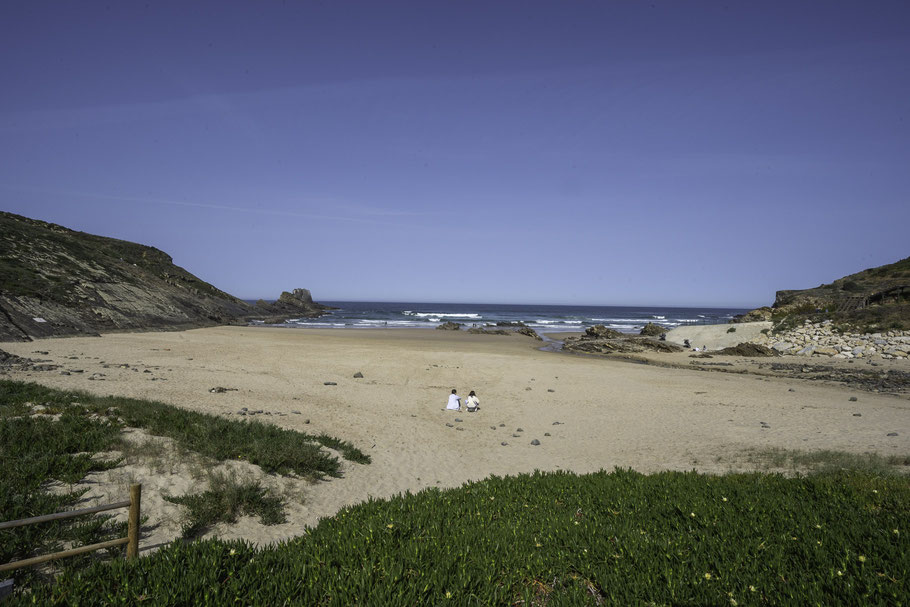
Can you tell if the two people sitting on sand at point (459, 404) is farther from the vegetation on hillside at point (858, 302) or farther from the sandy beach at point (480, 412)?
the vegetation on hillside at point (858, 302)

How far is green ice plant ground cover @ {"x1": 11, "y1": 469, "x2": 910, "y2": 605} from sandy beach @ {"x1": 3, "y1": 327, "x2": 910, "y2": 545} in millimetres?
2570

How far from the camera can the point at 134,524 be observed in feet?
16.2

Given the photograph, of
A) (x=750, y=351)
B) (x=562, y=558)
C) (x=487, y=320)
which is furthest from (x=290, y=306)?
(x=562, y=558)

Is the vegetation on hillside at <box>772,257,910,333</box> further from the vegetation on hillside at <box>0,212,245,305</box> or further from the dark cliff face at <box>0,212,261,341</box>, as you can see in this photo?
the vegetation on hillside at <box>0,212,245,305</box>

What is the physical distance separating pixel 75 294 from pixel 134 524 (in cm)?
4253

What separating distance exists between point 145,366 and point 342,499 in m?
15.9

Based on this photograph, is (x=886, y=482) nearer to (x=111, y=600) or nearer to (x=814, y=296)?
(x=111, y=600)

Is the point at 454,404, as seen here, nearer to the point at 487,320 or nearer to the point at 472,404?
the point at 472,404

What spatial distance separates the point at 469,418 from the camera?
614 inches

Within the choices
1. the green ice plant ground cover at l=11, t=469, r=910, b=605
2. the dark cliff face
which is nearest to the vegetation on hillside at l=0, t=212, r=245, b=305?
the dark cliff face

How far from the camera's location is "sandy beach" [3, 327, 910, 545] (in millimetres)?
10516

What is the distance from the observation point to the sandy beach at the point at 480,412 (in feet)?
34.5

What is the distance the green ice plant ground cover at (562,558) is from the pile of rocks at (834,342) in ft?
104

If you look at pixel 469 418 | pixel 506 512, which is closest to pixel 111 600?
pixel 506 512
